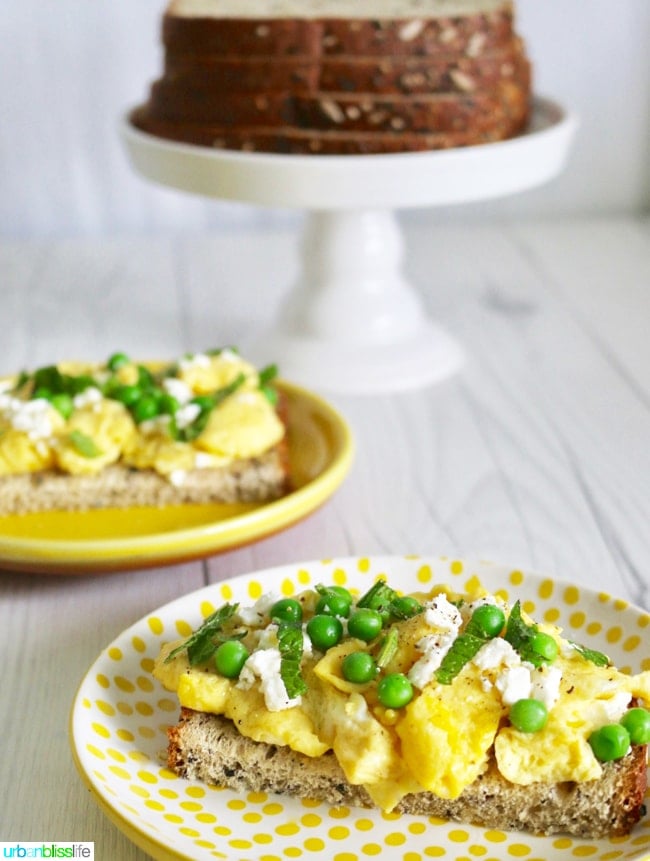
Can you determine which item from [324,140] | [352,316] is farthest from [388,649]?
[352,316]

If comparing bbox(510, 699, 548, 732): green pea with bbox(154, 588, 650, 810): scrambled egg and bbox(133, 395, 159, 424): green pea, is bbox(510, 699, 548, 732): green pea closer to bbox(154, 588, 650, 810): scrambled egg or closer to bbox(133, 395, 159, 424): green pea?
bbox(154, 588, 650, 810): scrambled egg

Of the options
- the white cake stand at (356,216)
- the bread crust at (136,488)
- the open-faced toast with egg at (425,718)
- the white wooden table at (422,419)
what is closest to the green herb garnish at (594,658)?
the open-faced toast with egg at (425,718)

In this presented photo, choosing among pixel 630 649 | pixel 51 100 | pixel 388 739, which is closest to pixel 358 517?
pixel 630 649

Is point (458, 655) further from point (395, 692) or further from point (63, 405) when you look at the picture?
point (63, 405)

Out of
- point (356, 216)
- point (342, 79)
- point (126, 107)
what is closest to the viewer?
point (342, 79)

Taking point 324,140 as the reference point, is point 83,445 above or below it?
below

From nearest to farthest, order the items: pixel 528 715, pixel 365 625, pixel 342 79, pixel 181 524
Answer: pixel 528 715
pixel 365 625
pixel 181 524
pixel 342 79

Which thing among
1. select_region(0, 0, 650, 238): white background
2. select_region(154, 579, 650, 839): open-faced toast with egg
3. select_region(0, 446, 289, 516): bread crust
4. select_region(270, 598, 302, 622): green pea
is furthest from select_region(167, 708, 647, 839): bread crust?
select_region(0, 0, 650, 238): white background
